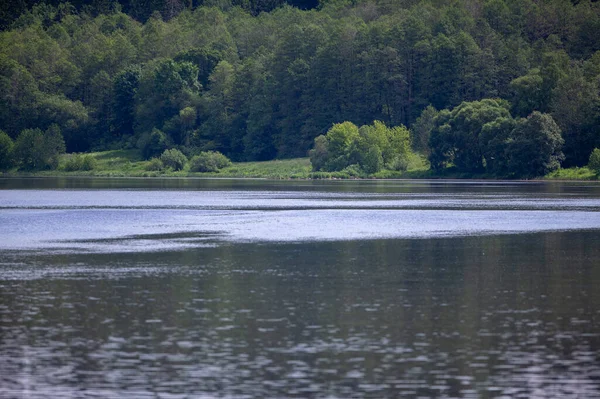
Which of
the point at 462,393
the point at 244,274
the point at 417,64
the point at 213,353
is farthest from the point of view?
the point at 417,64

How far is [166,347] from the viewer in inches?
1003

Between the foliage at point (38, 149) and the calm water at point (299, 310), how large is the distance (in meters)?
123

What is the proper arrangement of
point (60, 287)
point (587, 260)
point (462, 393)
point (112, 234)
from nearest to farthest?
1. point (462, 393)
2. point (60, 287)
3. point (587, 260)
4. point (112, 234)

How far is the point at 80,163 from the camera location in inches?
7362

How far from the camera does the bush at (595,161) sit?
13150cm

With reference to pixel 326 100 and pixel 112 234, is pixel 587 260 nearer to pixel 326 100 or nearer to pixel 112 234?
pixel 112 234

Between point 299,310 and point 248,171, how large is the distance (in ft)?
499

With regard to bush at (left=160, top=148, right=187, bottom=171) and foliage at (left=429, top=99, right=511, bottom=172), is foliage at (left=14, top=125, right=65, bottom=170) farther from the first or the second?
foliage at (left=429, top=99, right=511, bottom=172)

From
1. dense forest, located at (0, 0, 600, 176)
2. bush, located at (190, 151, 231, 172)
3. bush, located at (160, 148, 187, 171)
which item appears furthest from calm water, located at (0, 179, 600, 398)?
bush, located at (190, 151, 231, 172)

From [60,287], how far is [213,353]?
12.5m

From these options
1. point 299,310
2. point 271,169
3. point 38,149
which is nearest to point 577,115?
point 271,169

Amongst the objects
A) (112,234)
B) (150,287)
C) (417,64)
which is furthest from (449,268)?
(417,64)

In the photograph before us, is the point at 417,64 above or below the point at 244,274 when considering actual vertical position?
above

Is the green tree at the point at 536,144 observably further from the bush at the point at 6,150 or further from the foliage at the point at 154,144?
the bush at the point at 6,150
